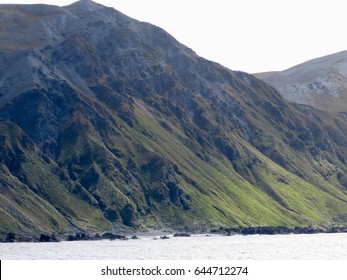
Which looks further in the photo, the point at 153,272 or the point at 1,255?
the point at 1,255

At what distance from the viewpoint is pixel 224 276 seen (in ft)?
348

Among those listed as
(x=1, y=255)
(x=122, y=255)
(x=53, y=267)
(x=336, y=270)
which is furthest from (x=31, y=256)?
(x=336, y=270)

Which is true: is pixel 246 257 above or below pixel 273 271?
below

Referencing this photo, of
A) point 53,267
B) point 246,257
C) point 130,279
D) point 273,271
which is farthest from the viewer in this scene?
point 246,257

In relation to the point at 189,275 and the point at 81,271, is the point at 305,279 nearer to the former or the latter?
the point at 189,275

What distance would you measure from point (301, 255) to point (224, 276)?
3751 inches

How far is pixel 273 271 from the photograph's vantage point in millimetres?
124000

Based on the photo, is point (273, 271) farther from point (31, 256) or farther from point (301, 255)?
point (31, 256)

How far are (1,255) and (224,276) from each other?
10620 cm

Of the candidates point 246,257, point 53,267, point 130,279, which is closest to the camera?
point 130,279

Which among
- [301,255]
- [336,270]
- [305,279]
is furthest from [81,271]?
[301,255]

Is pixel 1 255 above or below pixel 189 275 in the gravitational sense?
below

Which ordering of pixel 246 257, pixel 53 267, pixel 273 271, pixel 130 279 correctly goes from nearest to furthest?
pixel 130 279 < pixel 53 267 < pixel 273 271 < pixel 246 257

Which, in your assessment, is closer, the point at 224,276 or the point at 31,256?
the point at 224,276
